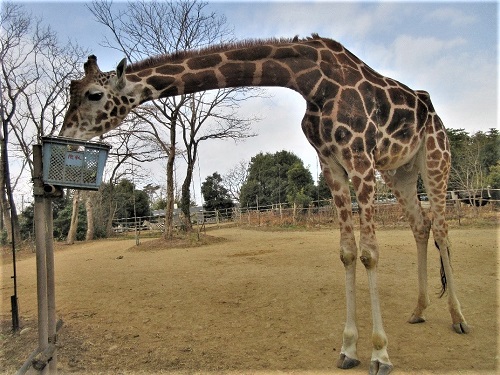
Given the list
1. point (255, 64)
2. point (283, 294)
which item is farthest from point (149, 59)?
point (283, 294)

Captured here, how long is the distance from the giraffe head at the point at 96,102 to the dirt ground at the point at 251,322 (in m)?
2.10

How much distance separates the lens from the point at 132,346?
136 inches

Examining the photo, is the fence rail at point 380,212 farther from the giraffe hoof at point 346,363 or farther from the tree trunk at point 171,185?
the giraffe hoof at point 346,363

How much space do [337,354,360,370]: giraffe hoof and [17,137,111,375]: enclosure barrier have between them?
224 cm

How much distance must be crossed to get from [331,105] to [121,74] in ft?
6.40

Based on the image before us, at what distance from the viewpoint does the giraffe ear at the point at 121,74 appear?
3041 mm

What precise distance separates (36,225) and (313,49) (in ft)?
9.60

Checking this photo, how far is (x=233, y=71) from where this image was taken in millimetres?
3295

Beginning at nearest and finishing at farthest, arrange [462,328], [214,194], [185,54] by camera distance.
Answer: [185,54], [462,328], [214,194]

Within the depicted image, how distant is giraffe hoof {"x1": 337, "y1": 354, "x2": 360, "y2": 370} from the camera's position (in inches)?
113

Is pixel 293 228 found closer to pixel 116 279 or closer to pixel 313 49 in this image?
pixel 116 279

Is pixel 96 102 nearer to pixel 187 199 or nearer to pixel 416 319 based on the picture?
pixel 416 319

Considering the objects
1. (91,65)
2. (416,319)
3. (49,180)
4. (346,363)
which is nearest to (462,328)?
(416,319)

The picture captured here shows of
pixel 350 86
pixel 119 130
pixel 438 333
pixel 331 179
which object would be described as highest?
pixel 119 130
